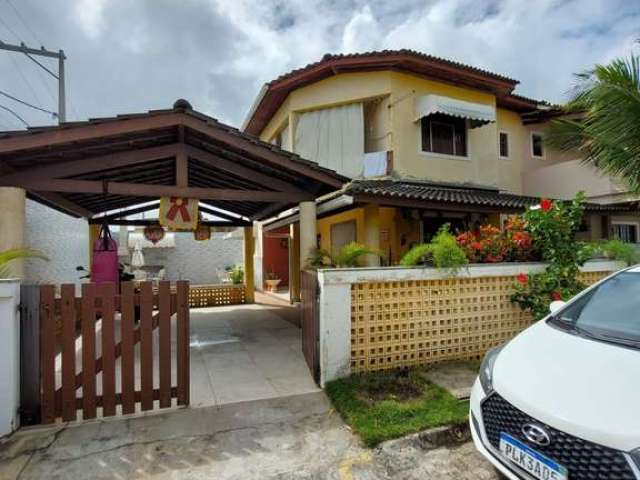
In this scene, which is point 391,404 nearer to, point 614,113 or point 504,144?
point 614,113

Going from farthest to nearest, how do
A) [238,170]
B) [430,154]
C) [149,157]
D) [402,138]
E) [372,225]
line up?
[430,154] < [402,138] < [372,225] < [238,170] < [149,157]

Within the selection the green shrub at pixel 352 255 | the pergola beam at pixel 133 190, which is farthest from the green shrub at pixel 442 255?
the pergola beam at pixel 133 190

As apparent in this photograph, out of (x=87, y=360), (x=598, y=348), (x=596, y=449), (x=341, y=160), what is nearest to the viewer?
(x=596, y=449)

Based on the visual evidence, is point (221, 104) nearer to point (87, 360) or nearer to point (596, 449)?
point (87, 360)

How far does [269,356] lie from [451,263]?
12.3 ft

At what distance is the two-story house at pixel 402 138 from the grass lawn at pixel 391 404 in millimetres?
4924

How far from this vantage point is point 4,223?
19.7 ft

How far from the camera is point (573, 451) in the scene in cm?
233

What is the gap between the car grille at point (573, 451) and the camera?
7.05 feet

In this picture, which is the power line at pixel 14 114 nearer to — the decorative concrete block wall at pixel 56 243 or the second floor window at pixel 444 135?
the decorative concrete block wall at pixel 56 243

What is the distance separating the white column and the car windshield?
227 inches

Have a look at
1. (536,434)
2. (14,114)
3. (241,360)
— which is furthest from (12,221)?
(14,114)

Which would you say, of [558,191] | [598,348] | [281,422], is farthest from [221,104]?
[598,348]

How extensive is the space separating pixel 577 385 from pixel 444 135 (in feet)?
37.3
